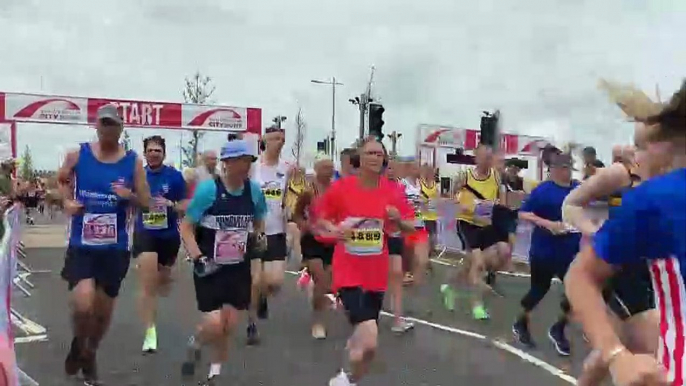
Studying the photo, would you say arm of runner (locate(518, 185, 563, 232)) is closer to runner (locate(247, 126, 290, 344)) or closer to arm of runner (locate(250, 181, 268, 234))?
arm of runner (locate(250, 181, 268, 234))

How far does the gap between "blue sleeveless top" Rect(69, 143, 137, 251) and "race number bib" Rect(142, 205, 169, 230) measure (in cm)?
161

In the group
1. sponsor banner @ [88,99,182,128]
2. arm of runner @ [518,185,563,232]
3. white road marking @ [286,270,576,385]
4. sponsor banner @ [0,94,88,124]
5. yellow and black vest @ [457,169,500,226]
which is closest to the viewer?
white road marking @ [286,270,576,385]

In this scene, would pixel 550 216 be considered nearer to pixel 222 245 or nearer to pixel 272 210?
pixel 272 210

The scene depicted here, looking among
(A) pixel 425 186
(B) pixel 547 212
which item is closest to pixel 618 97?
(B) pixel 547 212

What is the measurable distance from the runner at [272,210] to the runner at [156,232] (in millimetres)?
959

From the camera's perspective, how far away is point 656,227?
202 centimetres

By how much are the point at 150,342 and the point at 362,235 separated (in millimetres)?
2678

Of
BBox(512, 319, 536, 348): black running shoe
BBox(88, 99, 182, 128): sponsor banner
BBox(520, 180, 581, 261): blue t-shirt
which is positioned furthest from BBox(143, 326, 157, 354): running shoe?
BBox(88, 99, 182, 128): sponsor banner

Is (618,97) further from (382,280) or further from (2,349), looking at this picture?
(382,280)

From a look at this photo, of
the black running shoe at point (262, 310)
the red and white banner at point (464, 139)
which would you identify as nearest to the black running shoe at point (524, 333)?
the black running shoe at point (262, 310)

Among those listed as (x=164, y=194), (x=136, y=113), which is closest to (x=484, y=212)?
(x=164, y=194)

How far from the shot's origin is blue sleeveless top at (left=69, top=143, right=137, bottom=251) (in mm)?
6242

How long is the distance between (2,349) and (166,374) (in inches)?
165

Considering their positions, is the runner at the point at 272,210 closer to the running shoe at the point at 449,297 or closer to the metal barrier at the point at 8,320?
the metal barrier at the point at 8,320
